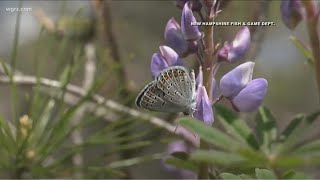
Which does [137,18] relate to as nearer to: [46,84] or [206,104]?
[46,84]

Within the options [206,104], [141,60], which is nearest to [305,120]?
[206,104]

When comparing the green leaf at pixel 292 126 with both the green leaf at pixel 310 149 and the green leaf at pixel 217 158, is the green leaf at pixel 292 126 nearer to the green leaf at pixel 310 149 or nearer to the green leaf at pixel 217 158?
the green leaf at pixel 310 149

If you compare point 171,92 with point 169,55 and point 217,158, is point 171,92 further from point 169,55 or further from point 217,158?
point 217,158

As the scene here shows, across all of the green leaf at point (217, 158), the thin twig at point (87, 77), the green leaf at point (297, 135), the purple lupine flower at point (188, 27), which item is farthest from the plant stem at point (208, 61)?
the thin twig at point (87, 77)

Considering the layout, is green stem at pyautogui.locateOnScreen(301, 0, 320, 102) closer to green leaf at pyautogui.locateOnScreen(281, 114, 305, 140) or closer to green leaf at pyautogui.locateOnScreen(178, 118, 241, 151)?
green leaf at pyautogui.locateOnScreen(281, 114, 305, 140)

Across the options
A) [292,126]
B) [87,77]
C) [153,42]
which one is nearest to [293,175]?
[292,126]

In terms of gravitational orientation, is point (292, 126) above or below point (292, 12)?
below

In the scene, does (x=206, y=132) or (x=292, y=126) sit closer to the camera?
(x=206, y=132)
